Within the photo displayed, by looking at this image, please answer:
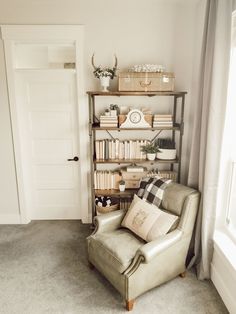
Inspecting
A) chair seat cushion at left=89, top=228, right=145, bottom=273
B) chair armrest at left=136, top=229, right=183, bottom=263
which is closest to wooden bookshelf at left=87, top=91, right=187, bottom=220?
chair seat cushion at left=89, top=228, right=145, bottom=273

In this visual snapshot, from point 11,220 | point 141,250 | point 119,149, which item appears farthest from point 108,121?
point 11,220

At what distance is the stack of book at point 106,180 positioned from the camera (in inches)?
117

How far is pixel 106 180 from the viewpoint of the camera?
2.99 metres

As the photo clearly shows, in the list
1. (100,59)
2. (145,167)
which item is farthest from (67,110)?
(145,167)

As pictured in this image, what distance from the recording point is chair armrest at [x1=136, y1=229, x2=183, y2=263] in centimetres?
184

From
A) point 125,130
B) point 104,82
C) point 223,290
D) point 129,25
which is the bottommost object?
point 223,290

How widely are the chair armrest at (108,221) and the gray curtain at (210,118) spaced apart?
76 centimetres

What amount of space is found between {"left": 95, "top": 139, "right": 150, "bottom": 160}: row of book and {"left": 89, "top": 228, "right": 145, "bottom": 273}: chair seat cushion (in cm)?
95

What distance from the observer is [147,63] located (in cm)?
290

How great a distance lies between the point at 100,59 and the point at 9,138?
152 cm

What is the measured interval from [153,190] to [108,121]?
96 cm

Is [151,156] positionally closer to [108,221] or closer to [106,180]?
[106,180]

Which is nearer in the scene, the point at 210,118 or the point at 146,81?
the point at 210,118

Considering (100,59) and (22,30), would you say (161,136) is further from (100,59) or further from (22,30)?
(22,30)
